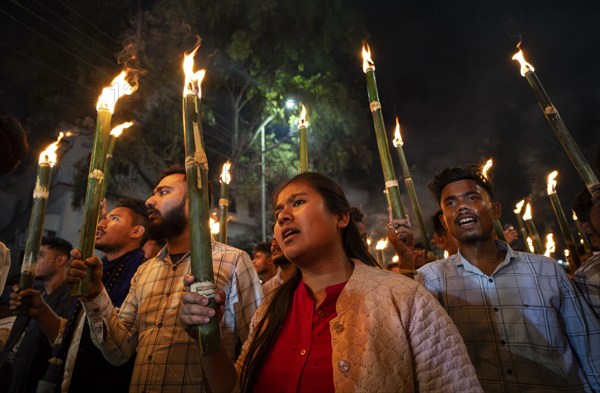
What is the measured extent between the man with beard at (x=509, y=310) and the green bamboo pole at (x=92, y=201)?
2310mm

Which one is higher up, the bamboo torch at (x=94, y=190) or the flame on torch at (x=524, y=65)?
the flame on torch at (x=524, y=65)

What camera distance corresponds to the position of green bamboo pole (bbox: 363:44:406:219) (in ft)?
7.86

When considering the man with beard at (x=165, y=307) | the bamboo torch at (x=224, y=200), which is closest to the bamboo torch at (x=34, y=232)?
the man with beard at (x=165, y=307)

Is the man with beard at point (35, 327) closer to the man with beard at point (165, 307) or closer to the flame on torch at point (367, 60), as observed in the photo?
the man with beard at point (165, 307)

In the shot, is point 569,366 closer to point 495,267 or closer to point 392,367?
point 495,267

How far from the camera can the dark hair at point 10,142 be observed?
2.01m

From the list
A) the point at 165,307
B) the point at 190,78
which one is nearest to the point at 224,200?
the point at 165,307

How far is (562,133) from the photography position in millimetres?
2338

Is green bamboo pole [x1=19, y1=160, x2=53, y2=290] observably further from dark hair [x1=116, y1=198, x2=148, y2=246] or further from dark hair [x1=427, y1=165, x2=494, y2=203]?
dark hair [x1=427, y1=165, x2=494, y2=203]

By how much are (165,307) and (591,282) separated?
2924 millimetres

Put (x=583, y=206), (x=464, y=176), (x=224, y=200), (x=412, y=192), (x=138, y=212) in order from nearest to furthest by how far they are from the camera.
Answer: (x=464, y=176)
(x=412, y=192)
(x=583, y=206)
(x=224, y=200)
(x=138, y=212)

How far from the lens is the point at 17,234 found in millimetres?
14258

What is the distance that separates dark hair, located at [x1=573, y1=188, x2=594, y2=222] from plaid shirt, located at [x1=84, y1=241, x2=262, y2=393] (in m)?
3.32

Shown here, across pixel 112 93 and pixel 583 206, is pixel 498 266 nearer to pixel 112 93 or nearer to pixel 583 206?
pixel 583 206
